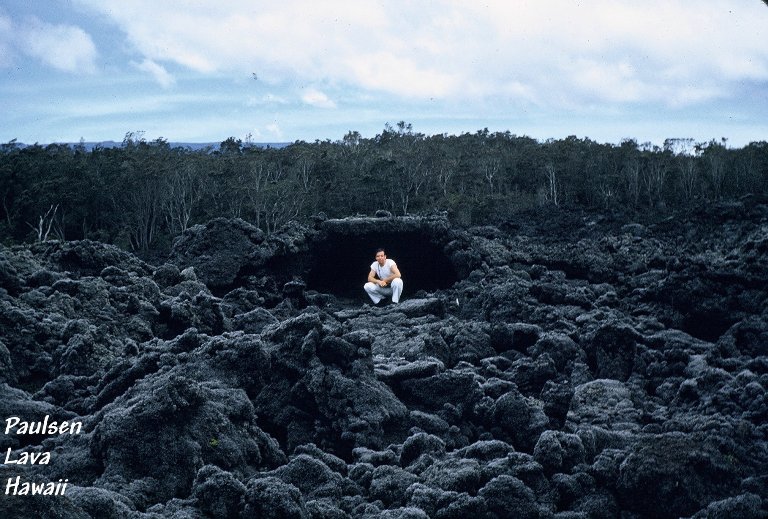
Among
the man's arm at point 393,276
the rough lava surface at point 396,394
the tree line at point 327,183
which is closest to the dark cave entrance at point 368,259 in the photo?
the man's arm at point 393,276

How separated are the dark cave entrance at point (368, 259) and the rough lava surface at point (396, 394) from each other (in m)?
2.37

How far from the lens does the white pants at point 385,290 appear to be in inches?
471

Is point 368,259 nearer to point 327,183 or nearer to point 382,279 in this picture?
point 382,279

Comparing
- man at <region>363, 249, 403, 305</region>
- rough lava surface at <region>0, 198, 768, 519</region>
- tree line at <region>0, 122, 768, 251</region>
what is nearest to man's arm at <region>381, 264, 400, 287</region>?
man at <region>363, 249, 403, 305</region>

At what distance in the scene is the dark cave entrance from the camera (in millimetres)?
14250

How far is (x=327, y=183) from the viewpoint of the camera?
126 ft

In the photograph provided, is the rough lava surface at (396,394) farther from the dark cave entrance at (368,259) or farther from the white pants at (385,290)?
the dark cave entrance at (368,259)

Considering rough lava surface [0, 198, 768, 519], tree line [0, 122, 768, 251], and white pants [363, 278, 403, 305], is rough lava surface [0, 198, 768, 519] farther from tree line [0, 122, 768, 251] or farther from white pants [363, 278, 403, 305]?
tree line [0, 122, 768, 251]

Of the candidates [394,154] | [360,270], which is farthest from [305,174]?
[360,270]

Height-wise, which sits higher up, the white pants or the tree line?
the tree line

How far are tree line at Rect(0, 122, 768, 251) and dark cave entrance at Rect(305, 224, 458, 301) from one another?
35.3 feet

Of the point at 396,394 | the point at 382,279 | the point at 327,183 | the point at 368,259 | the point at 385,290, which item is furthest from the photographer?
the point at 327,183

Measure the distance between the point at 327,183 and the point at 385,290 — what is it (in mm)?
26664

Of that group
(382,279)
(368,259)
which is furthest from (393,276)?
(368,259)
